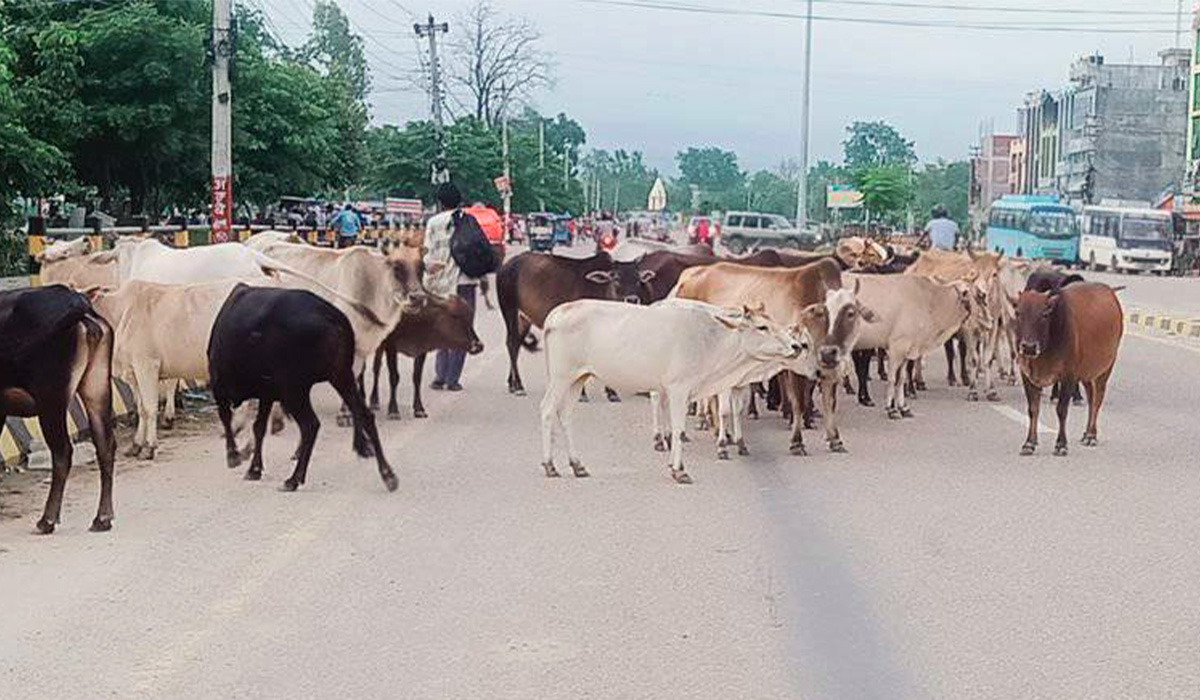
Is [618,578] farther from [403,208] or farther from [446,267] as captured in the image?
[403,208]

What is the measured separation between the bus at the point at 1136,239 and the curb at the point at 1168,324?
2879 cm

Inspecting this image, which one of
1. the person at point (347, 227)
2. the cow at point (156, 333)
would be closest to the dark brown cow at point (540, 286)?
the cow at point (156, 333)

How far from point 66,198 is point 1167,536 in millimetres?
32841

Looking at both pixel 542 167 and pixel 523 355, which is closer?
pixel 523 355

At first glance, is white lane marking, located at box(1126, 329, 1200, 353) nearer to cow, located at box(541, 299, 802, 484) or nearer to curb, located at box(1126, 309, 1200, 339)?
curb, located at box(1126, 309, 1200, 339)

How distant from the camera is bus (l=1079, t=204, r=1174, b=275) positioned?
56.9 metres

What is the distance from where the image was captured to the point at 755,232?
56844 millimetres

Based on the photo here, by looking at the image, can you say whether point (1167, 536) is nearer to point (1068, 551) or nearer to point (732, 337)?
point (1068, 551)

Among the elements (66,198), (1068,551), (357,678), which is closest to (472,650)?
(357,678)

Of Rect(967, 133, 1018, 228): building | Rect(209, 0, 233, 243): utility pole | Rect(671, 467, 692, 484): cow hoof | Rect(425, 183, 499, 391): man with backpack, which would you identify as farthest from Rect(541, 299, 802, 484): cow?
Rect(967, 133, 1018, 228): building

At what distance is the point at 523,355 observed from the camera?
2002 centimetres

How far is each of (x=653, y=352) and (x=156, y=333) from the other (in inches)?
137

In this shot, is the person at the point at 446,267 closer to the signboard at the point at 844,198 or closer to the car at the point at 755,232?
the car at the point at 755,232

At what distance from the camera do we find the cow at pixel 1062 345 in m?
12.1
